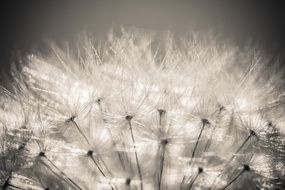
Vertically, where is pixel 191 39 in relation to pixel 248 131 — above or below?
above

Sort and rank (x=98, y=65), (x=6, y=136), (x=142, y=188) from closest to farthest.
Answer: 1. (x=142, y=188)
2. (x=6, y=136)
3. (x=98, y=65)

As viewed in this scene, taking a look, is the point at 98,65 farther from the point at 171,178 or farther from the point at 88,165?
the point at 171,178

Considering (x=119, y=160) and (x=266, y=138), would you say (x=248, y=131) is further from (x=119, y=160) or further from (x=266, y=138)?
(x=119, y=160)

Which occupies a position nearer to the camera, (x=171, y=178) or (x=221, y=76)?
(x=171, y=178)

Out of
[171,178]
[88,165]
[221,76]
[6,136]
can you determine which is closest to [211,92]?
[221,76]

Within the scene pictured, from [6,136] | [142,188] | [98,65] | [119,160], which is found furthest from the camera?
[98,65]

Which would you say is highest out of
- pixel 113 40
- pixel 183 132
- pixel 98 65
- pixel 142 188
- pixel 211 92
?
pixel 113 40
